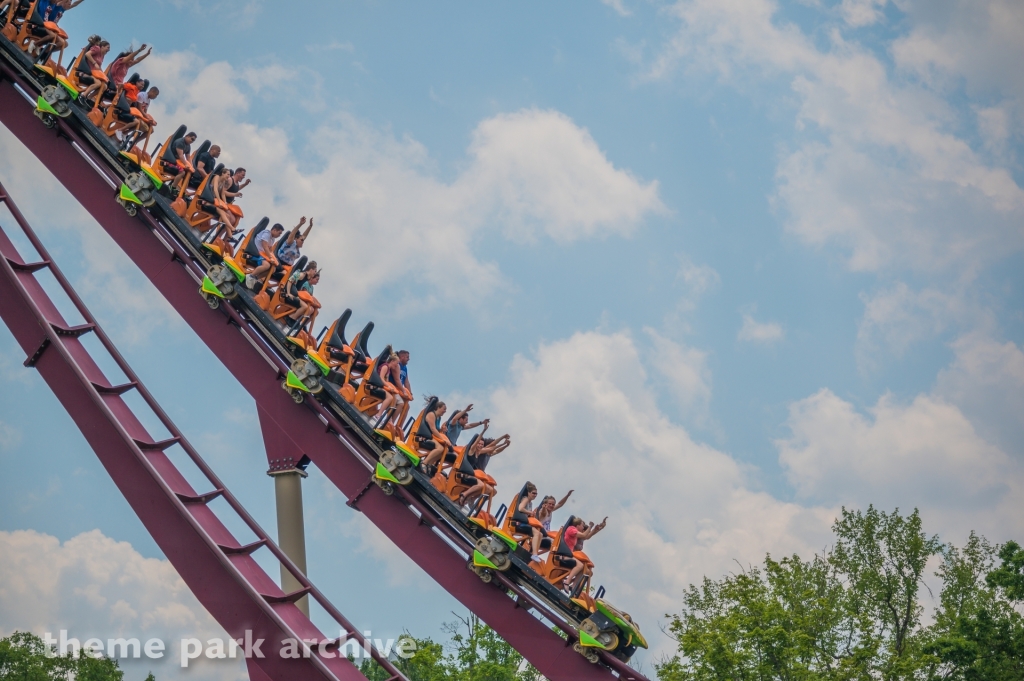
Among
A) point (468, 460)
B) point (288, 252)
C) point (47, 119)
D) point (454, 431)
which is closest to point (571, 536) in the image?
point (468, 460)

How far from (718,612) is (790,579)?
362 centimetres

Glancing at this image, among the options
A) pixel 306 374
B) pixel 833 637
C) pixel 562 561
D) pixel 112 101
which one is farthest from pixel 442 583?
pixel 833 637

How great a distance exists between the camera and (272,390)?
36.7 ft

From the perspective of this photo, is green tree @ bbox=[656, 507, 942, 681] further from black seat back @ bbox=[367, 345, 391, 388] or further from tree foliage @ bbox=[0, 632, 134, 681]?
tree foliage @ bbox=[0, 632, 134, 681]

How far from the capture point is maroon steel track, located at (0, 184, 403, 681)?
7.05 m

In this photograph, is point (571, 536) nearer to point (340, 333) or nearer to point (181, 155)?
point (340, 333)

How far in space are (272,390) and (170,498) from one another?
3.97 meters

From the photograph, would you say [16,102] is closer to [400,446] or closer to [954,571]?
[400,446]

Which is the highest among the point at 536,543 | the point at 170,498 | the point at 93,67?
the point at 93,67

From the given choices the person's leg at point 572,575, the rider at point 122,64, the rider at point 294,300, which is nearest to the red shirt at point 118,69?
the rider at point 122,64

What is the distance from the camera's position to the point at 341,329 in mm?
11141

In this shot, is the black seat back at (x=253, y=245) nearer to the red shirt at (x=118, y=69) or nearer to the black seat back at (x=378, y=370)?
the black seat back at (x=378, y=370)

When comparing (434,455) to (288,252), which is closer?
(434,455)

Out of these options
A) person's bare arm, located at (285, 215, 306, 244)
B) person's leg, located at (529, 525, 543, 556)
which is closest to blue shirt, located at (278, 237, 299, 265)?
person's bare arm, located at (285, 215, 306, 244)
